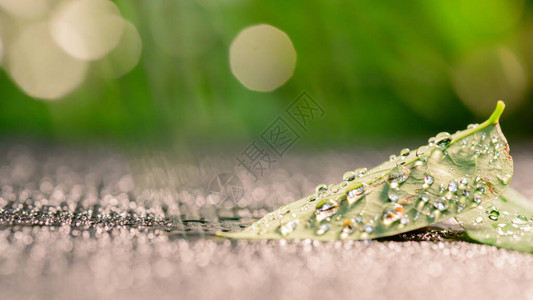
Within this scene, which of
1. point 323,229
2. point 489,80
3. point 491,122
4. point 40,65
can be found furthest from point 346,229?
point 489,80

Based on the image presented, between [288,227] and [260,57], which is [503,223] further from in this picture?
[260,57]

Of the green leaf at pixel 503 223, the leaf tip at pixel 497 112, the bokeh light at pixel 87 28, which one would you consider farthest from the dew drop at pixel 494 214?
the bokeh light at pixel 87 28

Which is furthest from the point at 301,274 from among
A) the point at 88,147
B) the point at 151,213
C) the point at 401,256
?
the point at 88,147

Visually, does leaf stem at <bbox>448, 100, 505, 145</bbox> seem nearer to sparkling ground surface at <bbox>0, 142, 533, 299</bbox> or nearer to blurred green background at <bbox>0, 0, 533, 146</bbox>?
sparkling ground surface at <bbox>0, 142, 533, 299</bbox>

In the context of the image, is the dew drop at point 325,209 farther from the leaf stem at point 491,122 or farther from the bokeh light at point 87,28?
the bokeh light at point 87,28

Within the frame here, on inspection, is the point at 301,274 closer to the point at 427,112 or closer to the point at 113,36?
the point at 113,36
